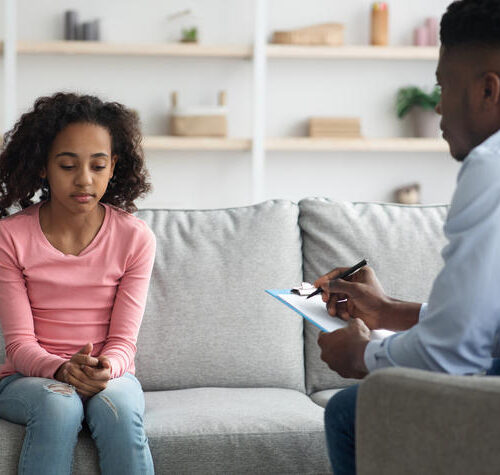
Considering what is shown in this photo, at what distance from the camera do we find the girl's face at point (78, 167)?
1.85 meters

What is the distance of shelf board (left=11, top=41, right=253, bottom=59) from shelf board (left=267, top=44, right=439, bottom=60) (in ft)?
0.88

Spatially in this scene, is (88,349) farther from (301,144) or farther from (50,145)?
(301,144)

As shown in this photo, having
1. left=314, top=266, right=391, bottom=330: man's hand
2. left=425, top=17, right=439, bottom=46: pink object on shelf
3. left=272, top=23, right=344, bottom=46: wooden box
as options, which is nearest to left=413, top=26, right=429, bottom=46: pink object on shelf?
left=425, top=17, right=439, bottom=46: pink object on shelf

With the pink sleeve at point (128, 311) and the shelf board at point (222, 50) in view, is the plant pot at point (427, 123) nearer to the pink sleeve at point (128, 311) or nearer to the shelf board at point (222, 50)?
the shelf board at point (222, 50)

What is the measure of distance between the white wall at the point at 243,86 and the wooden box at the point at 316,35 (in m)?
0.30

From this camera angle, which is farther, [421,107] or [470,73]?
[421,107]

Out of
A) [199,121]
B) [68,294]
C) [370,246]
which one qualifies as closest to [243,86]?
[199,121]

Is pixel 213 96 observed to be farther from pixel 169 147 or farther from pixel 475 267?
pixel 475 267

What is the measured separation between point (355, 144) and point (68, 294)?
110 inches

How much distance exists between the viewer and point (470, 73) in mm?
1123

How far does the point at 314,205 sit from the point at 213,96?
2.53 m

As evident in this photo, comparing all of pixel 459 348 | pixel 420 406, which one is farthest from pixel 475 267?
pixel 420 406

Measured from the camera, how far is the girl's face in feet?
6.08

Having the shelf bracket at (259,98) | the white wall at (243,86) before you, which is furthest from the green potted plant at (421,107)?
the shelf bracket at (259,98)
